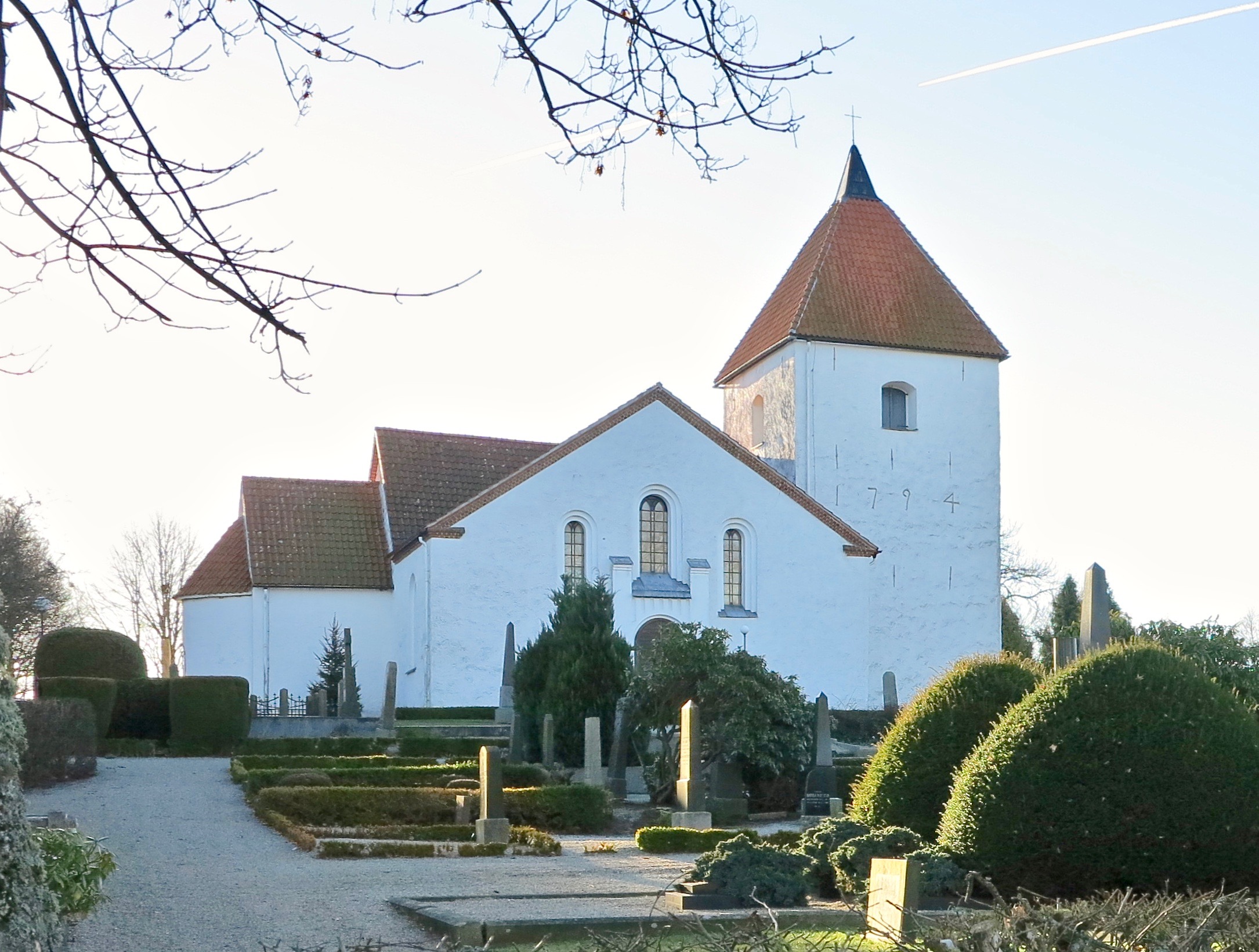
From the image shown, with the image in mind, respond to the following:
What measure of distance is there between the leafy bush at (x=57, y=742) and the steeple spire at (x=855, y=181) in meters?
25.6

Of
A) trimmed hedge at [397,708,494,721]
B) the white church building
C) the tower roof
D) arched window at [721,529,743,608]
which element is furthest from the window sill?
the tower roof

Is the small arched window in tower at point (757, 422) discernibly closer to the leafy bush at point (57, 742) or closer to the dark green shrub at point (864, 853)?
the leafy bush at point (57, 742)

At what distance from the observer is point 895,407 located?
36719mm

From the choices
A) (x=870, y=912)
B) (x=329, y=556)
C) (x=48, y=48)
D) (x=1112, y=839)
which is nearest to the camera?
(x=48, y=48)

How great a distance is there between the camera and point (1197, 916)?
5.18m

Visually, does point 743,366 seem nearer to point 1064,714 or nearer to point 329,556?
point 329,556

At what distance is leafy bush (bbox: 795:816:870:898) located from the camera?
9828mm

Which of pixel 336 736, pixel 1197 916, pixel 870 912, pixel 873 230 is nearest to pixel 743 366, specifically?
pixel 873 230

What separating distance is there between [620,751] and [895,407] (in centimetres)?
1902

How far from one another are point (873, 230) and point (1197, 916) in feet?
113

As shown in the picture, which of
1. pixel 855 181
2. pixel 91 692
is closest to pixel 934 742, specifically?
pixel 91 692

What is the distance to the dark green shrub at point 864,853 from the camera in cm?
926

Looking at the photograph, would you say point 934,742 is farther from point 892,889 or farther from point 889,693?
point 889,693

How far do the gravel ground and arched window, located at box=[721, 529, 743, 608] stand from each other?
1664 cm
